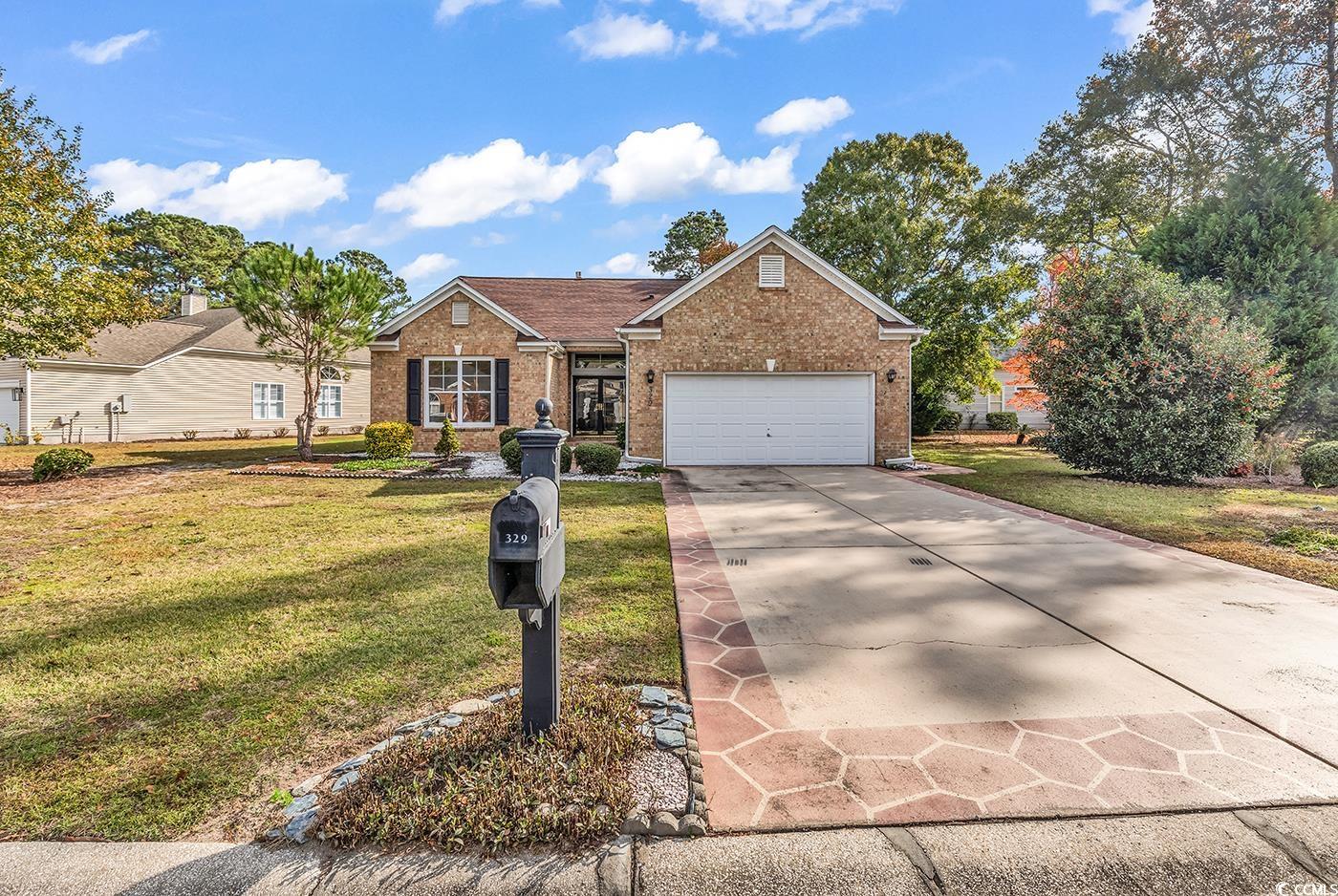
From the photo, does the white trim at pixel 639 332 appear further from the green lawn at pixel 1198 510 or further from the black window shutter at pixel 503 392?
the green lawn at pixel 1198 510

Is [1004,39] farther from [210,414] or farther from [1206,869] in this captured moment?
[210,414]

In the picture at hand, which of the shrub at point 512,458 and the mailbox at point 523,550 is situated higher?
the mailbox at point 523,550

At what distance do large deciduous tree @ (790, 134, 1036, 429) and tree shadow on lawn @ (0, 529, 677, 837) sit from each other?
1930cm

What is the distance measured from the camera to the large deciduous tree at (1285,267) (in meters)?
12.4

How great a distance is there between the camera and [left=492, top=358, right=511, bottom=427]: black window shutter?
15.9 metres

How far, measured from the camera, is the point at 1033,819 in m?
2.13

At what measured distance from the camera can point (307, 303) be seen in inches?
534

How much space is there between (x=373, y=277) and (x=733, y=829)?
50.8 ft

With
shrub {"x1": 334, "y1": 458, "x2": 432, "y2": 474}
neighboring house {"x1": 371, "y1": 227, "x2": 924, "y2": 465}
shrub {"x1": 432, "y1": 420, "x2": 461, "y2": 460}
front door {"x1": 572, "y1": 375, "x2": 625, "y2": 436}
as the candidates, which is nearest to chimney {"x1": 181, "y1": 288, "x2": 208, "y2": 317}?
shrub {"x1": 432, "y1": 420, "x2": 461, "y2": 460}

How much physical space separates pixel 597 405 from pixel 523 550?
18.2 metres

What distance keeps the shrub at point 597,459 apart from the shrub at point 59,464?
31.0 feet

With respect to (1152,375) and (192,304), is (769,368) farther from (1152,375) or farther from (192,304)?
(192,304)

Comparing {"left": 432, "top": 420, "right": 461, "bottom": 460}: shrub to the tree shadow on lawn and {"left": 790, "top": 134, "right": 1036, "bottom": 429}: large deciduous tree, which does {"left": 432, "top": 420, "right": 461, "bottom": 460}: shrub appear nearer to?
the tree shadow on lawn

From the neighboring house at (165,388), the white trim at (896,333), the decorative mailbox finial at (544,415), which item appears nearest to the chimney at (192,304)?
the neighboring house at (165,388)
